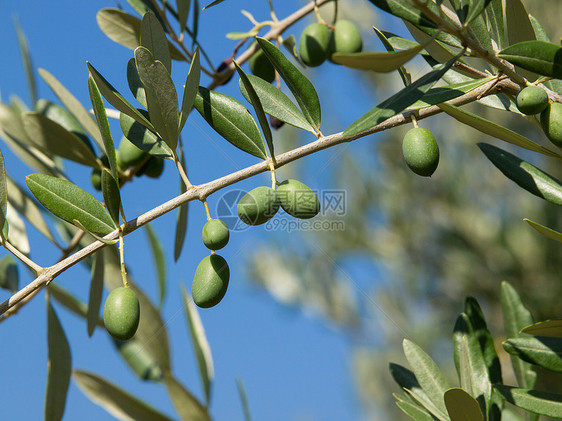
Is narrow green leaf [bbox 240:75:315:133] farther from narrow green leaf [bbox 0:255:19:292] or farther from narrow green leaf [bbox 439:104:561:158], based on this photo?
narrow green leaf [bbox 0:255:19:292]

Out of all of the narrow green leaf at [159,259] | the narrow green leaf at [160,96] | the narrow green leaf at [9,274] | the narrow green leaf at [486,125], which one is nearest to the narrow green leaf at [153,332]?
the narrow green leaf at [159,259]

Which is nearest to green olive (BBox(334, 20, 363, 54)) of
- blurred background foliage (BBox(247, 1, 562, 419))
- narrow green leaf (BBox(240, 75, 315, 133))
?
→ narrow green leaf (BBox(240, 75, 315, 133))

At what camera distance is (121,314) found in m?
0.77

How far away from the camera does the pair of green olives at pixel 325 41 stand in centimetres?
122

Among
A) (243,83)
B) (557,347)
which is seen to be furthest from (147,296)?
(557,347)

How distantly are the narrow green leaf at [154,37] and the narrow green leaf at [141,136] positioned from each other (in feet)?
0.39

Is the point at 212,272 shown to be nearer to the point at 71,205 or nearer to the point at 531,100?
the point at 71,205

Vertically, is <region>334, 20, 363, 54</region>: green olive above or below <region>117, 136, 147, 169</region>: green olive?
above

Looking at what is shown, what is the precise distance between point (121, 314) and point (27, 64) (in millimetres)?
763

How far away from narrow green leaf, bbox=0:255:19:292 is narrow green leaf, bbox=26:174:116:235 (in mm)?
514

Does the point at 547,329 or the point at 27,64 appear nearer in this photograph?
the point at 547,329

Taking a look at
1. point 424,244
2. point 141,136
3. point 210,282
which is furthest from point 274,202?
point 424,244

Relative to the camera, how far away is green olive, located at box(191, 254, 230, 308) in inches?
30.0

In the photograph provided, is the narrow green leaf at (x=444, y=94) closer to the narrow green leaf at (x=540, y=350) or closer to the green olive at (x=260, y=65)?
the narrow green leaf at (x=540, y=350)
